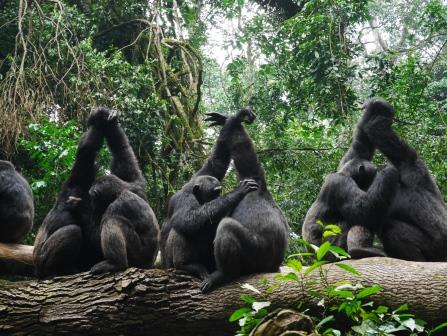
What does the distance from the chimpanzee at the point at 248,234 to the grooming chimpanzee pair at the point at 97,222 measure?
48.4 inches

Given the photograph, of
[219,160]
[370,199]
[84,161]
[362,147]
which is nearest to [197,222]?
[219,160]

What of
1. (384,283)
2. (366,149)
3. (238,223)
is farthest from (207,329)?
(366,149)

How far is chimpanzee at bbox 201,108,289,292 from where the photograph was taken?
22.5 feet

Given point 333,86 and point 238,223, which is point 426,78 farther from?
point 238,223

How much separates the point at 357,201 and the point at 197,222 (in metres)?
2.18

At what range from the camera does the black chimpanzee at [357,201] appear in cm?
782

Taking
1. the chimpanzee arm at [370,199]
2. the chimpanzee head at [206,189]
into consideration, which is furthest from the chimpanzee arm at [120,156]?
the chimpanzee arm at [370,199]

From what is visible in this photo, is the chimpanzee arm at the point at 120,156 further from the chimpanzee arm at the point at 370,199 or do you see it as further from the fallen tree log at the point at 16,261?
the chimpanzee arm at the point at 370,199

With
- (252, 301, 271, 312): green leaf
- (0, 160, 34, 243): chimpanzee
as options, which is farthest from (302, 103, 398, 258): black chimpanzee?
(0, 160, 34, 243): chimpanzee

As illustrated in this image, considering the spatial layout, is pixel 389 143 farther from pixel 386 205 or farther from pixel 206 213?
pixel 206 213

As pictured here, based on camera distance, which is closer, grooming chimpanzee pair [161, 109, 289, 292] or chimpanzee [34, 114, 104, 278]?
grooming chimpanzee pair [161, 109, 289, 292]

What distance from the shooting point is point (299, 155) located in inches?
492

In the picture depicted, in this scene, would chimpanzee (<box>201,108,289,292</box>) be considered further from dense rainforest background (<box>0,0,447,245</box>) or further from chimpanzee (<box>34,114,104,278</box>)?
dense rainforest background (<box>0,0,447,245</box>)

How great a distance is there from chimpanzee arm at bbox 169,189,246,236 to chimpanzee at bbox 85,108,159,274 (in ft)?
2.15
